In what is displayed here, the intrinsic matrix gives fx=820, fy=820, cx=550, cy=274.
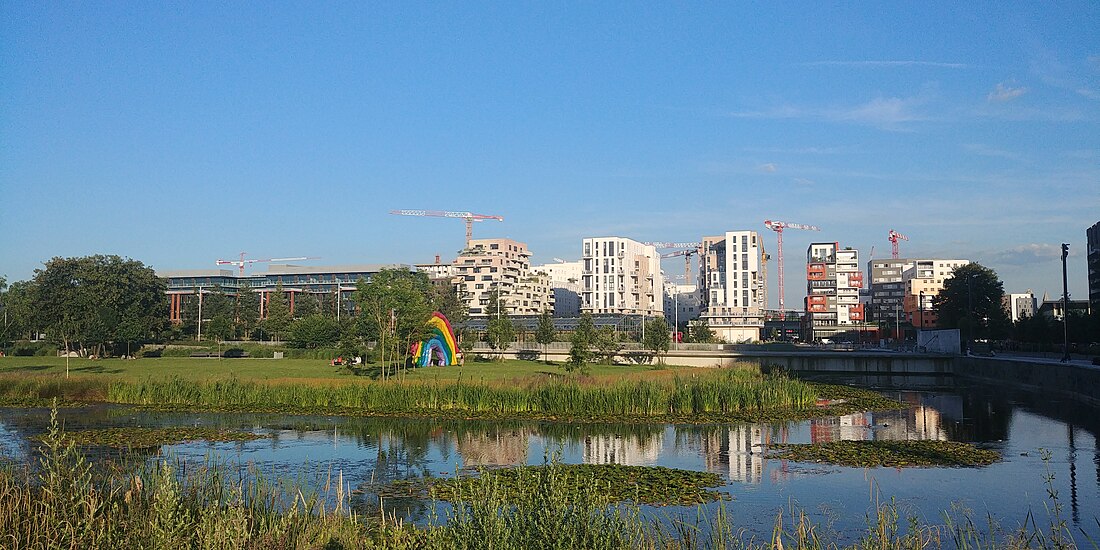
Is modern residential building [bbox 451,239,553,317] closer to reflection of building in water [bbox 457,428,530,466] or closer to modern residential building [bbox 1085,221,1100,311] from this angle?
modern residential building [bbox 1085,221,1100,311]

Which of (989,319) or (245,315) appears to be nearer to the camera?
(989,319)

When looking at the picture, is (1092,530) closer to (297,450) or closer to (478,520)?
(478,520)

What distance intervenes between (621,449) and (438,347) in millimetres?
40912

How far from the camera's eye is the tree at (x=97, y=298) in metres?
78.9

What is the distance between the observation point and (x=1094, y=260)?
127062 millimetres

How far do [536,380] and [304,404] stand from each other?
11.9 meters

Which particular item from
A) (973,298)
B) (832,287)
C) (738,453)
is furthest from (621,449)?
(832,287)

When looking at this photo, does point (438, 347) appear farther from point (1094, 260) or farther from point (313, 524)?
point (1094, 260)

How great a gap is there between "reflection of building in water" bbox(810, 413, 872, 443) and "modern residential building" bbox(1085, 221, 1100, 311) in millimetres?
104836

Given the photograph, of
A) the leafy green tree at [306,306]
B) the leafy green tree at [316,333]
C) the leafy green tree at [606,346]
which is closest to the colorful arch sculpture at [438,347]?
the leafy green tree at [606,346]

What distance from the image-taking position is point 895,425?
38594 millimetres

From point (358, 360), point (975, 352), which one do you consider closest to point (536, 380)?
point (358, 360)

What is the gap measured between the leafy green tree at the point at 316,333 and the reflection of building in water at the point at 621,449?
190 ft

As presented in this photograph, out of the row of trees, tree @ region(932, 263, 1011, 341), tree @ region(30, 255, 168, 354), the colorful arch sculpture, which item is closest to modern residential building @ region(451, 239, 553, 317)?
tree @ region(30, 255, 168, 354)
